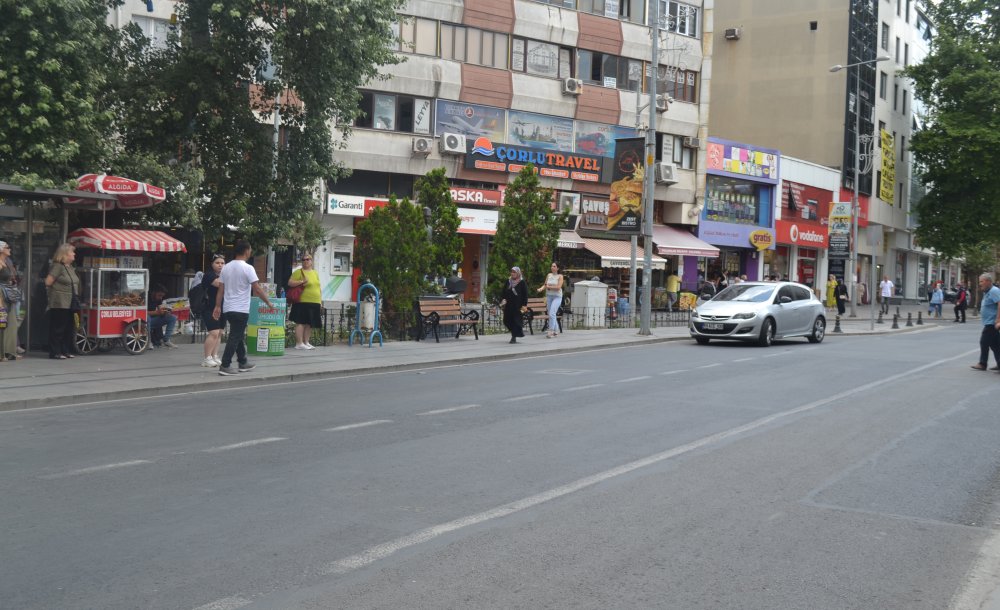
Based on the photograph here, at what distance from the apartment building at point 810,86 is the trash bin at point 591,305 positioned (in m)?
27.5

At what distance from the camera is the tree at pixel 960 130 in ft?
181

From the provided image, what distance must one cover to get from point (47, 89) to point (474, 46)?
84.8ft

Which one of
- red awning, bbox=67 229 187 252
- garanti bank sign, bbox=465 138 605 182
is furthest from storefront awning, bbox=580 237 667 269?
red awning, bbox=67 229 187 252

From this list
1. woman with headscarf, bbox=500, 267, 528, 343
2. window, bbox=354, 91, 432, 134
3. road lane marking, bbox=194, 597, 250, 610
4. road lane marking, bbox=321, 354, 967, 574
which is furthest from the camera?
window, bbox=354, 91, 432, 134

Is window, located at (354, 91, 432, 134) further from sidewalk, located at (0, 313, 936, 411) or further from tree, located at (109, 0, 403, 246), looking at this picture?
sidewalk, located at (0, 313, 936, 411)

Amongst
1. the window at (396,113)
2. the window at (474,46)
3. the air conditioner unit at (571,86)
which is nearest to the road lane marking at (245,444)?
the window at (396,113)

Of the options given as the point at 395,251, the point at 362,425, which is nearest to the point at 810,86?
the point at 395,251

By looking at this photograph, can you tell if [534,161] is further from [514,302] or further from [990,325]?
[990,325]

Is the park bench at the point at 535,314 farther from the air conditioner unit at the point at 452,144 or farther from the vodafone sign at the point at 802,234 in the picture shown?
the vodafone sign at the point at 802,234

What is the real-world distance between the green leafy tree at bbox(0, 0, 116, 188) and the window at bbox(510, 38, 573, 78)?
83.7 ft

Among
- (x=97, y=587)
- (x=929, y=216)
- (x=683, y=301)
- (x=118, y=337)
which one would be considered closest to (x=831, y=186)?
(x=929, y=216)

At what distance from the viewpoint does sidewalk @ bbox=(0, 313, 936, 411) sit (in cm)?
1223

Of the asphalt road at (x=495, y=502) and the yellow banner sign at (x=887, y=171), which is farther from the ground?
the yellow banner sign at (x=887, y=171)

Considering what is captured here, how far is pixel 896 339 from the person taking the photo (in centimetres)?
2872
